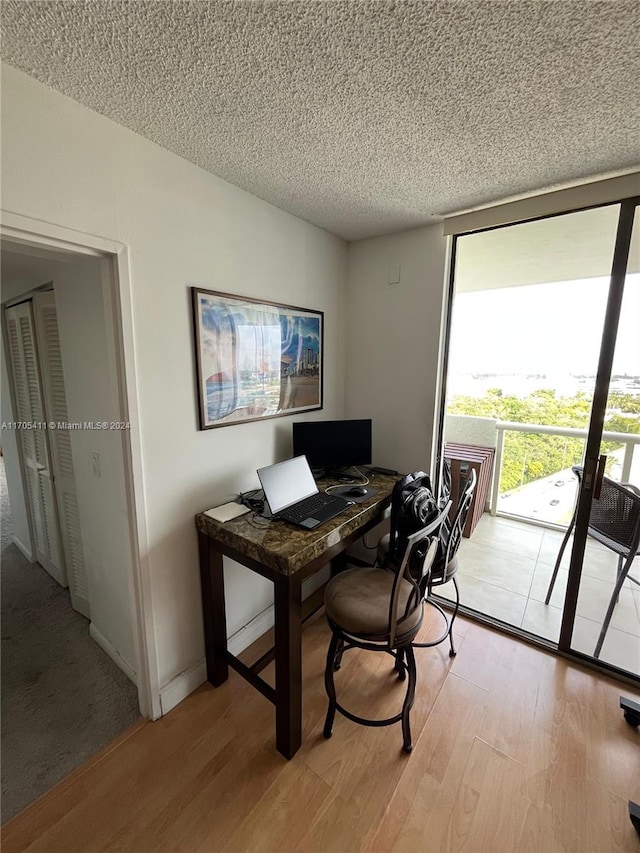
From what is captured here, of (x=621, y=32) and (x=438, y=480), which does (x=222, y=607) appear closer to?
(x=438, y=480)

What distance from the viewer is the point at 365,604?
149cm

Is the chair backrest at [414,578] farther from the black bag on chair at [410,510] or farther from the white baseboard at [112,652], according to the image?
the white baseboard at [112,652]

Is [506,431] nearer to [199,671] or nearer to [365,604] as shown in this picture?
[365,604]

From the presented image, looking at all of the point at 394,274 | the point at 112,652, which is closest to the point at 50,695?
the point at 112,652

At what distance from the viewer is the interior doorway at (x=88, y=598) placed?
1.43 m

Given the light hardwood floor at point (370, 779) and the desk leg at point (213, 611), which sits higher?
the desk leg at point (213, 611)

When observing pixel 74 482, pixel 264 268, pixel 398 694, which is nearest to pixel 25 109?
pixel 264 268

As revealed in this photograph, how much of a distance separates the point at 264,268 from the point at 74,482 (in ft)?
5.35

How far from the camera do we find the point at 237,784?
136cm

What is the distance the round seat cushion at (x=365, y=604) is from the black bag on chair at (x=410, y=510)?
0.15 meters

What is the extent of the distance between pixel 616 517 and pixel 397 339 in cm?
158

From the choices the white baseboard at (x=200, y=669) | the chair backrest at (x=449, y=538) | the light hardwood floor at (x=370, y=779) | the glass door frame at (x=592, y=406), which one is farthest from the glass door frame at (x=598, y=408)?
the white baseboard at (x=200, y=669)

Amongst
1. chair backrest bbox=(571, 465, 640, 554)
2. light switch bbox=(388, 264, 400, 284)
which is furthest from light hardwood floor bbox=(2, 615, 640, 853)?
light switch bbox=(388, 264, 400, 284)

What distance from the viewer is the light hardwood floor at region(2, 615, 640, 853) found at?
121 centimetres
